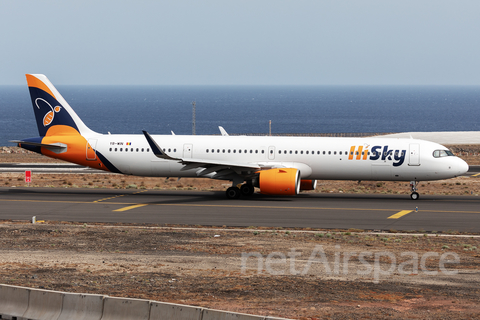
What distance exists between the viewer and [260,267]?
17.0 m

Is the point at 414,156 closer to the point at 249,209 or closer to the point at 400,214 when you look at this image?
the point at 400,214

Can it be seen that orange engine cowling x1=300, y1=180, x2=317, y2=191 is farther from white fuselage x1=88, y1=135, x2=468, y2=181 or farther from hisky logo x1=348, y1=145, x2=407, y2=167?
hisky logo x1=348, y1=145, x2=407, y2=167

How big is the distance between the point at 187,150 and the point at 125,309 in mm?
23212

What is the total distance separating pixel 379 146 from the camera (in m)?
32.6

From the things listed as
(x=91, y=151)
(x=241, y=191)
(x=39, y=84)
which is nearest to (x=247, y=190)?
(x=241, y=191)

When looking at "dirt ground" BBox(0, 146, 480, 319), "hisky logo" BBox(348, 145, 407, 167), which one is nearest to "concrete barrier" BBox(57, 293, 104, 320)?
"dirt ground" BBox(0, 146, 480, 319)

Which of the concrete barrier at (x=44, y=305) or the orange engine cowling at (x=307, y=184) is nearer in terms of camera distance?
the concrete barrier at (x=44, y=305)

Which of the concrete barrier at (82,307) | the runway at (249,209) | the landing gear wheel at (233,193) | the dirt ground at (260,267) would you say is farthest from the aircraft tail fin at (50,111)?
the concrete barrier at (82,307)

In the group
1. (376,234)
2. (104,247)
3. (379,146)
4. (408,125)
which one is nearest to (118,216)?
(104,247)

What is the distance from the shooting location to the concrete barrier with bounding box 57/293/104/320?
11188 millimetres

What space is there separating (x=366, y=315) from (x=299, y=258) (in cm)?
598

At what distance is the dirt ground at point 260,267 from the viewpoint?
13352 millimetres

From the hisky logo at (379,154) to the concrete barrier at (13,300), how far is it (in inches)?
926

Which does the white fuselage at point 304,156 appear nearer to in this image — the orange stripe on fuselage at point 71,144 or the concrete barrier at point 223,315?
the orange stripe on fuselage at point 71,144
